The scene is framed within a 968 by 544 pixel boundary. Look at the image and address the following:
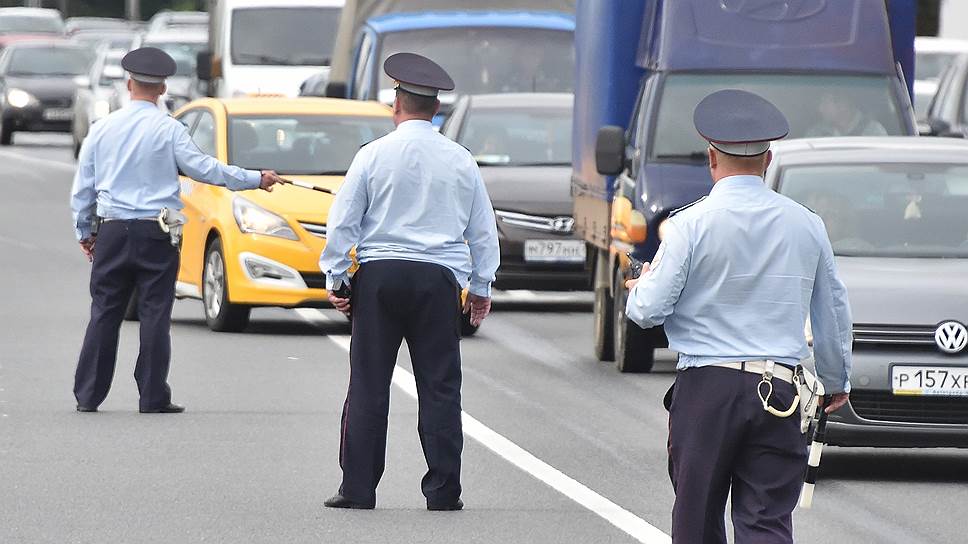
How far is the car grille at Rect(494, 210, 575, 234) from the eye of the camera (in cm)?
1795

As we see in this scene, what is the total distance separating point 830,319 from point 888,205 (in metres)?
4.87

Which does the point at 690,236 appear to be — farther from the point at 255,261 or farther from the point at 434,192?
the point at 255,261

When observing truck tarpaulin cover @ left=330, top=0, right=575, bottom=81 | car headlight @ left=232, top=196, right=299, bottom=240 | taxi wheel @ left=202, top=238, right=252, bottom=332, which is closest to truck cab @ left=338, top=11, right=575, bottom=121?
truck tarpaulin cover @ left=330, top=0, right=575, bottom=81

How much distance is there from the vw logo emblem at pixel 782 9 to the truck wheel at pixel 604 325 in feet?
6.21

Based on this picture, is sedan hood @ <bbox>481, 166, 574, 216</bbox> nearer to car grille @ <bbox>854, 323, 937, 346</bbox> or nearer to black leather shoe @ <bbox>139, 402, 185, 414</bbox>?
black leather shoe @ <bbox>139, 402, 185, 414</bbox>

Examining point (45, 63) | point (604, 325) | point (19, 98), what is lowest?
point (19, 98)

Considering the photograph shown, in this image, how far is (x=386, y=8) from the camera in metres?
26.0

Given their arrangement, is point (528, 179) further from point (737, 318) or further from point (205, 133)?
point (737, 318)

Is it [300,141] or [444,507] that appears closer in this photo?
[444,507]

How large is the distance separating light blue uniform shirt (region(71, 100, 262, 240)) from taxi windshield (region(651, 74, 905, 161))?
133 inches

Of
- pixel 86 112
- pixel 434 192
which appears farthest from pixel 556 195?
pixel 86 112

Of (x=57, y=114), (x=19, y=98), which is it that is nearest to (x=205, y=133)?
(x=19, y=98)

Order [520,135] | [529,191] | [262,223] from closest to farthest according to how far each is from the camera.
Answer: [262,223]
[529,191]
[520,135]

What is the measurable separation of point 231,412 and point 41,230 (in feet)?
48.2
